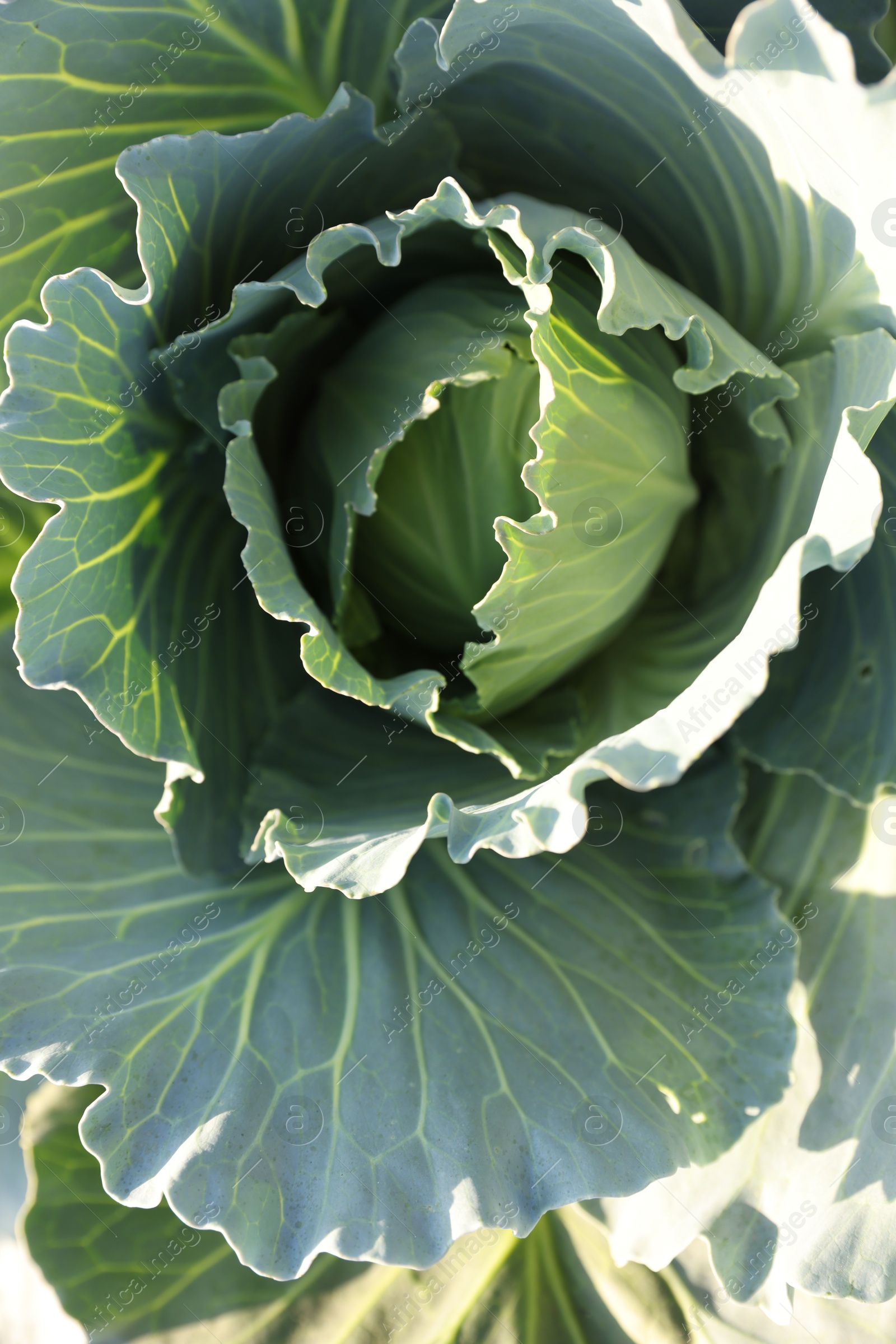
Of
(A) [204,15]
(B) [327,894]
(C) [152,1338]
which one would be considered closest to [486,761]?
(B) [327,894]

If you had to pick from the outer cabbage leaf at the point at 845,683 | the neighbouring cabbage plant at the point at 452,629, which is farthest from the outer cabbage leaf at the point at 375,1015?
the outer cabbage leaf at the point at 845,683

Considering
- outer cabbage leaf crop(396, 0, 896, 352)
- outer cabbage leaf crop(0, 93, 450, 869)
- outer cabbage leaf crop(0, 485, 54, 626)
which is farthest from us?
outer cabbage leaf crop(0, 485, 54, 626)

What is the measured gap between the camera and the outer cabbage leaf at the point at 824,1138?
4.97ft

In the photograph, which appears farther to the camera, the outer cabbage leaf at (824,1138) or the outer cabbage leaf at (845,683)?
the outer cabbage leaf at (845,683)

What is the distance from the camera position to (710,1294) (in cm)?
181

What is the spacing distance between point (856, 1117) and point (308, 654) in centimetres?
117

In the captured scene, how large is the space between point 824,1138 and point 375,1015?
0.78 meters

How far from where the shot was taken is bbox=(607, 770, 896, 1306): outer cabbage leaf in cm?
152
